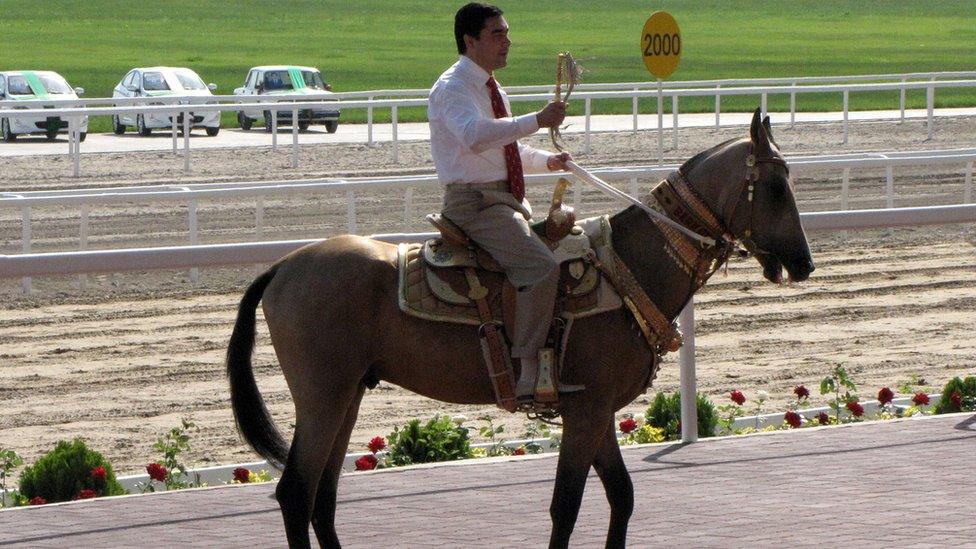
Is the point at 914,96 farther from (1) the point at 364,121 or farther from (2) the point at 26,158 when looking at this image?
(2) the point at 26,158

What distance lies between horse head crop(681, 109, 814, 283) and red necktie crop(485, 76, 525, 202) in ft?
2.10

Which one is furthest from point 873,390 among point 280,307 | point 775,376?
point 280,307

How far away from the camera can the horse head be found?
6.12 metres

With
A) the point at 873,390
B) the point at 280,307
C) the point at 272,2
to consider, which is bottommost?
the point at 873,390

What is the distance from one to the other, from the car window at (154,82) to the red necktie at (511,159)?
29895mm

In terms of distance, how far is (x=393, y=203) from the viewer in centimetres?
1955

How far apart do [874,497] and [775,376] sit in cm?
381

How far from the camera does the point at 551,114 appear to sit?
586 cm

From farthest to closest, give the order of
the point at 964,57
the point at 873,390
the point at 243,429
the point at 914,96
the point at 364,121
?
the point at 964,57 < the point at 914,96 < the point at 364,121 < the point at 873,390 < the point at 243,429

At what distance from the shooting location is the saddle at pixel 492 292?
6.10 meters

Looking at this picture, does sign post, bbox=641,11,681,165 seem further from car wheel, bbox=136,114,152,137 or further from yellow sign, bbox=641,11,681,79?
car wheel, bbox=136,114,152,137

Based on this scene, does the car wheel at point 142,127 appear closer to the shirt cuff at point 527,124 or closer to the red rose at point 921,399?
the red rose at point 921,399

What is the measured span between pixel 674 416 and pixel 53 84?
2776 centimetres

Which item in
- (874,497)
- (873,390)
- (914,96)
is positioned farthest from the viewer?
(914,96)
